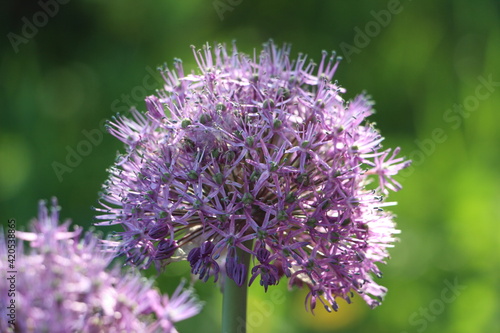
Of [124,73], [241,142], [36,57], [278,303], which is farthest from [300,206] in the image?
[36,57]

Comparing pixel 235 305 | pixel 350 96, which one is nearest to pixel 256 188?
pixel 235 305

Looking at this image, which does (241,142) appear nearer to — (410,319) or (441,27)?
(410,319)

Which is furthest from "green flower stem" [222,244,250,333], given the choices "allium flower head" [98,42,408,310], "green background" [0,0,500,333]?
"green background" [0,0,500,333]

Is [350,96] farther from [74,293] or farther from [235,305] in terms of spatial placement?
[74,293]

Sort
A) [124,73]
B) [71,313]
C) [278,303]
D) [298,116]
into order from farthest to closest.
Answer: [124,73]
[278,303]
[298,116]
[71,313]

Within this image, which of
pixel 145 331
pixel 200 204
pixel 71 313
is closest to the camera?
pixel 71 313
